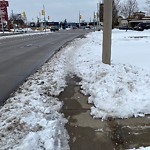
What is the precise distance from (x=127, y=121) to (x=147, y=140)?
854mm

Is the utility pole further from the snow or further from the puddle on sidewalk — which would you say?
the puddle on sidewalk

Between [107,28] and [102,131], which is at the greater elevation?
[107,28]

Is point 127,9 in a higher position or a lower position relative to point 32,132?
higher

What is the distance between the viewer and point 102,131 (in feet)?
16.3

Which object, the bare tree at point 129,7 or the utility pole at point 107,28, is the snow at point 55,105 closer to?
the utility pole at point 107,28

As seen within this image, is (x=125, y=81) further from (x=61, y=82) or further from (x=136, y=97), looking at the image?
(x=61, y=82)

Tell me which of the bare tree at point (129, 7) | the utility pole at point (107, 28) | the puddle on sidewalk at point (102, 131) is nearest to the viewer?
the puddle on sidewalk at point (102, 131)

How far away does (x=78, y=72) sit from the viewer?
33.2ft

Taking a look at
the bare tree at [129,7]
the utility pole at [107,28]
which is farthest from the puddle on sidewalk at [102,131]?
the bare tree at [129,7]

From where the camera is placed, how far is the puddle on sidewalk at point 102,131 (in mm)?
4445

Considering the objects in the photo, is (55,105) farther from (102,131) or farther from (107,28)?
(107,28)

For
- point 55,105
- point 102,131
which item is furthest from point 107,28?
point 102,131

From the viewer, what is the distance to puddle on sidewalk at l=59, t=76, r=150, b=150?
14.6 ft

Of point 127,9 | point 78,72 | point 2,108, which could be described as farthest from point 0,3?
point 2,108
